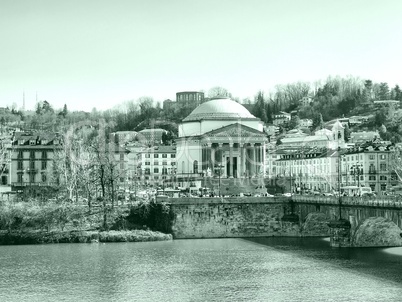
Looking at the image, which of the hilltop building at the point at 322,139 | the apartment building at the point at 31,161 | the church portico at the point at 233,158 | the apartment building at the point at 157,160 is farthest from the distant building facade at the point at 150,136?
the apartment building at the point at 31,161

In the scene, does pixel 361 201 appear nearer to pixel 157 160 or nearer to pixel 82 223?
pixel 82 223

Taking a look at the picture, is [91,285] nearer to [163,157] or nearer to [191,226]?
[191,226]

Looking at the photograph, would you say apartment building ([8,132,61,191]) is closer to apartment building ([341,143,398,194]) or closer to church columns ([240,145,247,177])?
church columns ([240,145,247,177])

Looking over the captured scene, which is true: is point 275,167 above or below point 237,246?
above

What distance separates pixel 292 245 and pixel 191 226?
12389mm

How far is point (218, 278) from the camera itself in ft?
163

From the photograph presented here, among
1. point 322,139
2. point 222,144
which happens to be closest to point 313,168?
point 222,144

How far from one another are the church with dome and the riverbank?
3862cm

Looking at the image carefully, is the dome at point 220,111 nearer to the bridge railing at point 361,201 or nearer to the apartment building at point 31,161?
the apartment building at point 31,161

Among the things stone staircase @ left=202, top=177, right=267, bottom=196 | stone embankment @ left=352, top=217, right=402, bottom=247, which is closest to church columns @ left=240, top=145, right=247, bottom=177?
stone staircase @ left=202, top=177, right=267, bottom=196

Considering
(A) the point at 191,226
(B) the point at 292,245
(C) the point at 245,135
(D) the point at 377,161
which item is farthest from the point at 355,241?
(D) the point at 377,161

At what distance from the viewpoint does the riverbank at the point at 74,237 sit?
72375 mm

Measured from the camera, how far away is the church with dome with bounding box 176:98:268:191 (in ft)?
385

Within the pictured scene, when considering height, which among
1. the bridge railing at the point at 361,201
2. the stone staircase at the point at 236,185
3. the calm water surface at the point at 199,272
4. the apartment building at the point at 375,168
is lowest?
the calm water surface at the point at 199,272
